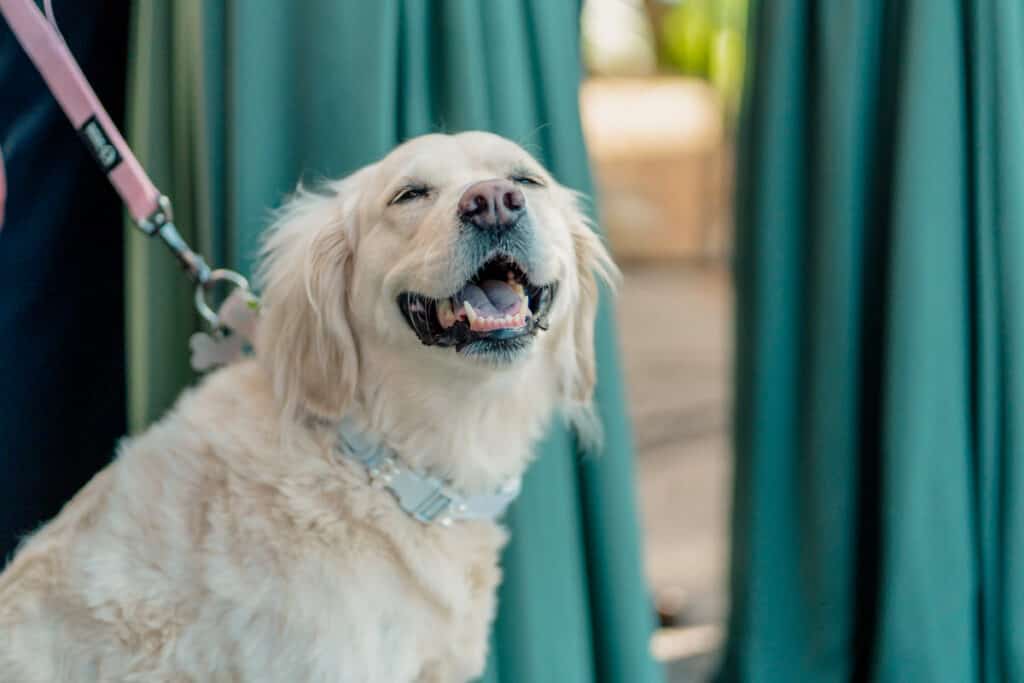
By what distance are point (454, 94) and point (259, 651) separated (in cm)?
86

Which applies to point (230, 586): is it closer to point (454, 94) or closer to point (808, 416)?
point (454, 94)

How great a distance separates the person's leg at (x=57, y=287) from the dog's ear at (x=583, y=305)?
2.63 feet

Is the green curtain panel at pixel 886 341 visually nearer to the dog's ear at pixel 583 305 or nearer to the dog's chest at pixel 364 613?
the dog's ear at pixel 583 305

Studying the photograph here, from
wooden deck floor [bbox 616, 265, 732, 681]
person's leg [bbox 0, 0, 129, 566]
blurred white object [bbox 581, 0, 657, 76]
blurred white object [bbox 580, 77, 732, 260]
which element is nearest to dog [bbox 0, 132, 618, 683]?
person's leg [bbox 0, 0, 129, 566]

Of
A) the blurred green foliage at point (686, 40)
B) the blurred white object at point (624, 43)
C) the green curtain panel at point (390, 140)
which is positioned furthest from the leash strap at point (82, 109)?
the blurred white object at point (624, 43)

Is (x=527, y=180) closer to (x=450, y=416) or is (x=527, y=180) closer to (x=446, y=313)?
(x=446, y=313)

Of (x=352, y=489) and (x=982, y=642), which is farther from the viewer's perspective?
(x=982, y=642)

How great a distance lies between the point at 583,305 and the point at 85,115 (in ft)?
2.45

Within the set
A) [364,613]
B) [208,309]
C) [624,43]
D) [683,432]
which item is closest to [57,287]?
[208,309]

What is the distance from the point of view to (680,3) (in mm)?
6844

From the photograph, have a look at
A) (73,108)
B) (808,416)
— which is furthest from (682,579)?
(73,108)

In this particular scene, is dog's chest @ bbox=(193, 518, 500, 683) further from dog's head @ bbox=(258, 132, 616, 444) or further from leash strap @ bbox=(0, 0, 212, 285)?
leash strap @ bbox=(0, 0, 212, 285)

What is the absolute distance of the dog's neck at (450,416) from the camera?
127 centimetres

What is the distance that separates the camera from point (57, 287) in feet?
5.08
